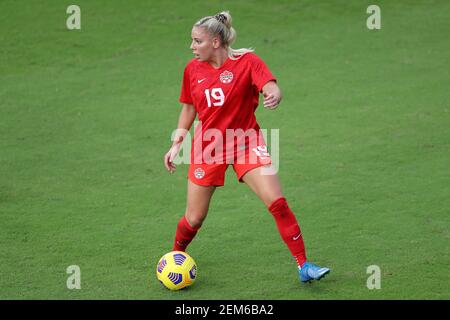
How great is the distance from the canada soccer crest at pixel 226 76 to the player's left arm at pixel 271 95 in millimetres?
375

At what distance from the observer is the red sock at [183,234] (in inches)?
279

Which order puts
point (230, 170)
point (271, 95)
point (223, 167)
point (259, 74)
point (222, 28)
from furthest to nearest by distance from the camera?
1. point (230, 170)
2. point (223, 167)
3. point (222, 28)
4. point (259, 74)
5. point (271, 95)

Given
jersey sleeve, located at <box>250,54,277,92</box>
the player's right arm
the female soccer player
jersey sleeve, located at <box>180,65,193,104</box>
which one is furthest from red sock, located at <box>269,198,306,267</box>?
jersey sleeve, located at <box>180,65,193,104</box>

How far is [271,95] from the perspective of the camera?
20.7 ft

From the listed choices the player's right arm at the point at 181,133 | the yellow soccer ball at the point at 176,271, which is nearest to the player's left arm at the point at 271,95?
the player's right arm at the point at 181,133

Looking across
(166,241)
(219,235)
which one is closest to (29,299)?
(166,241)

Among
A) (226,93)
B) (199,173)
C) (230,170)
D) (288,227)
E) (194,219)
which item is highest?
(230,170)

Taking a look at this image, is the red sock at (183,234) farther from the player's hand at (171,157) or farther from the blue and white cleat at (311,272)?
the blue and white cleat at (311,272)

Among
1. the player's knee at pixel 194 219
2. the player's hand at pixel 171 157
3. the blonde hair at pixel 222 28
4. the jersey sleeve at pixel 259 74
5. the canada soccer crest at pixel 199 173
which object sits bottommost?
the player's knee at pixel 194 219

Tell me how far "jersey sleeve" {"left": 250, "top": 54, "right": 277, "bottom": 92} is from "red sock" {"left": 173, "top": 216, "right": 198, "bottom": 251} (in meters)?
1.46

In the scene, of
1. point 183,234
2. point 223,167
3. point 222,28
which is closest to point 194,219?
point 183,234

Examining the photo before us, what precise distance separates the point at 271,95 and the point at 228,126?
0.59 m

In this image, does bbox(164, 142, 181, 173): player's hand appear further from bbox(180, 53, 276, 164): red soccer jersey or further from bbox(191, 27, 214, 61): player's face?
bbox(191, 27, 214, 61): player's face

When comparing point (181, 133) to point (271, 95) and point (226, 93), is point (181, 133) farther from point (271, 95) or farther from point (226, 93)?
point (271, 95)
